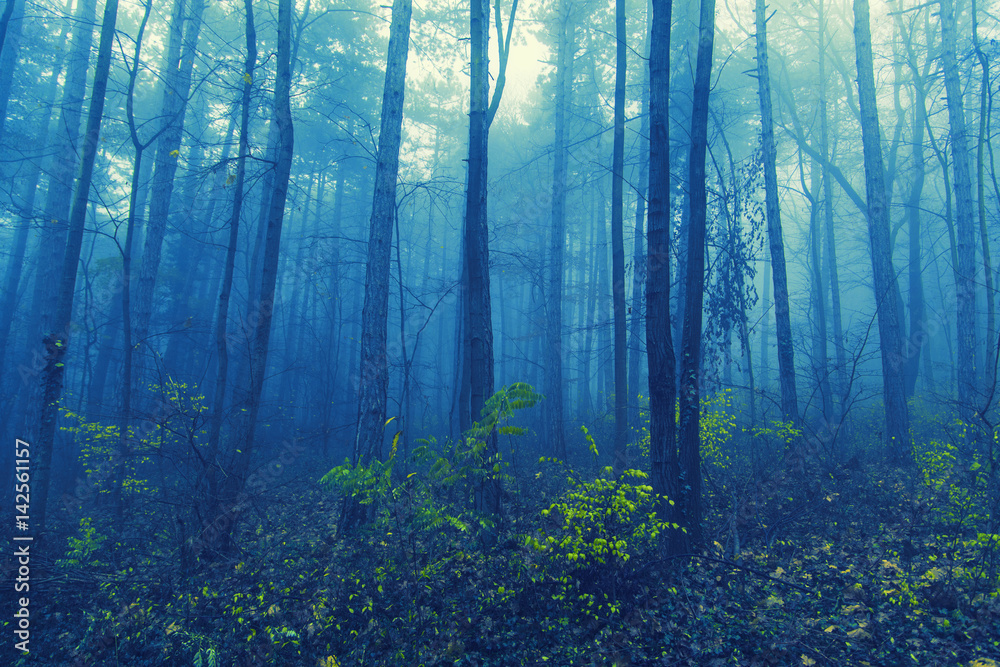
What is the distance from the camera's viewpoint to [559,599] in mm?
4773

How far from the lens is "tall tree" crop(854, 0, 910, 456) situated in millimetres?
9750

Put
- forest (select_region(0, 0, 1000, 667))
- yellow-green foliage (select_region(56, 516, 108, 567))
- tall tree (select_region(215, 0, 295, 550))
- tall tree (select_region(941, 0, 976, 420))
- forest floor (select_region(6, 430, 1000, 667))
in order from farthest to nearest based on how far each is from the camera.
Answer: tall tree (select_region(941, 0, 976, 420)) < tall tree (select_region(215, 0, 295, 550)) < yellow-green foliage (select_region(56, 516, 108, 567)) < forest (select_region(0, 0, 1000, 667)) < forest floor (select_region(6, 430, 1000, 667))

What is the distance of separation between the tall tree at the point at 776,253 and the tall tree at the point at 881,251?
5.66 ft

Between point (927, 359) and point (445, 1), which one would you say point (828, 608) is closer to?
point (445, 1)

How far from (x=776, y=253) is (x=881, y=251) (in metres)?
2.17

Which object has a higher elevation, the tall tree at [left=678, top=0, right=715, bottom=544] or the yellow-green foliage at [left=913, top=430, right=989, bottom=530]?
the tall tree at [left=678, top=0, right=715, bottom=544]

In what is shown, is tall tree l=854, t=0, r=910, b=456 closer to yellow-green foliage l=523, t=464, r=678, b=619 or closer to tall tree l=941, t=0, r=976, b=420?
tall tree l=941, t=0, r=976, b=420

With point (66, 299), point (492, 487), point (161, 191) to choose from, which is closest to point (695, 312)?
point (492, 487)

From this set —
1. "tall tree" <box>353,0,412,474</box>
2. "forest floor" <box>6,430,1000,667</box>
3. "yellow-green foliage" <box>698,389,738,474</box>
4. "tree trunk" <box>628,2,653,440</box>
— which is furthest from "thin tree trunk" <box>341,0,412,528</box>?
"tree trunk" <box>628,2,653,440</box>

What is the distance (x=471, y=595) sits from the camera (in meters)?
5.06

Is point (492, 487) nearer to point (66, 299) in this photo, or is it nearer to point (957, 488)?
point (957, 488)

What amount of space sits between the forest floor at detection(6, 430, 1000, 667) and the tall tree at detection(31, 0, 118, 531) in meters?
1.82

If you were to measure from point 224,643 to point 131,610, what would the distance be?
121 centimetres

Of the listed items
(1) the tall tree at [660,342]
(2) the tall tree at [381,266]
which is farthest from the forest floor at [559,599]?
(2) the tall tree at [381,266]
